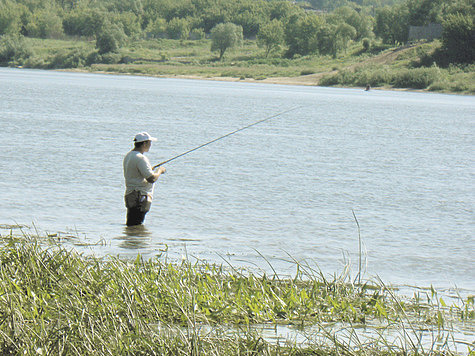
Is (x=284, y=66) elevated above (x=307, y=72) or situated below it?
above

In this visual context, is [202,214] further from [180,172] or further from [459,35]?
[459,35]

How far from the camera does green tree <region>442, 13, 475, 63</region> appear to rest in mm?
78875

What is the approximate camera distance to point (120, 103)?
42.2 metres

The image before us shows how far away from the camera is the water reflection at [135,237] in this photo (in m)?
8.96

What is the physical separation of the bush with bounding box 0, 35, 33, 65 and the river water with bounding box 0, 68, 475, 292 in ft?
250

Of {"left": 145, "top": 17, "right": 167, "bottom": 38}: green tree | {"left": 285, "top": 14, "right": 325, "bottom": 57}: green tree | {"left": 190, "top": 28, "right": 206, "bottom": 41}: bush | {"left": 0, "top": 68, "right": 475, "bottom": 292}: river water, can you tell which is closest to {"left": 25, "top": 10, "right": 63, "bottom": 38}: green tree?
{"left": 145, "top": 17, "right": 167, "bottom": 38}: green tree

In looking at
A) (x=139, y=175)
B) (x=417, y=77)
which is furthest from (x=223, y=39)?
(x=139, y=175)

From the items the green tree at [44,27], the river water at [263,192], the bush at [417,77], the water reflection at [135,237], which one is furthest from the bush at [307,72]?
the green tree at [44,27]

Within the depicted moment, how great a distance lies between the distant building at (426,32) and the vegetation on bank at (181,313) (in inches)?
3430

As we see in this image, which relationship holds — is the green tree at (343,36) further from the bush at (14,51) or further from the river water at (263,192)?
the river water at (263,192)

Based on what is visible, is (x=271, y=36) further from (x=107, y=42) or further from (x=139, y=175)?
(x=139, y=175)

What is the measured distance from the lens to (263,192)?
1439 centimetres

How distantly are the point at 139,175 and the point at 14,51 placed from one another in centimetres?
10233

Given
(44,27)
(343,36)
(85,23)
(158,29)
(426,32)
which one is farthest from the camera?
(158,29)
